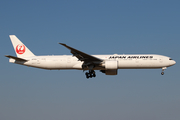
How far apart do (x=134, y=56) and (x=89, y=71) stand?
21.5ft

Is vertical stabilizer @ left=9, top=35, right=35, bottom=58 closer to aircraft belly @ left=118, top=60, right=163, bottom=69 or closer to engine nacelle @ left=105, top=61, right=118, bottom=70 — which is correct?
engine nacelle @ left=105, top=61, right=118, bottom=70

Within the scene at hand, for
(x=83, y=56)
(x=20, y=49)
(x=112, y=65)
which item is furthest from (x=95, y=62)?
(x=20, y=49)

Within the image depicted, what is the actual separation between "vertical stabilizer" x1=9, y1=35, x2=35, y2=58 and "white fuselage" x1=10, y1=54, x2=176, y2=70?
2.20 metres

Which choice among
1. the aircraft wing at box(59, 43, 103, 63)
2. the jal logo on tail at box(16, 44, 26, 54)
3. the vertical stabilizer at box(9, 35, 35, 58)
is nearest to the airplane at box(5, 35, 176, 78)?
the aircraft wing at box(59, 43, 103, 63)

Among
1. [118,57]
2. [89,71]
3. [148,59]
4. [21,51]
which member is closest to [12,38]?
[21,51]

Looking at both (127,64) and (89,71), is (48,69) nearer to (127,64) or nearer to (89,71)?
(89,71)

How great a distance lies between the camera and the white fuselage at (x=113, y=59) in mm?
40250

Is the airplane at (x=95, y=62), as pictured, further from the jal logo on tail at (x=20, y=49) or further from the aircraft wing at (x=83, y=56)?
the jal logo on tail at (x=20, y=49)

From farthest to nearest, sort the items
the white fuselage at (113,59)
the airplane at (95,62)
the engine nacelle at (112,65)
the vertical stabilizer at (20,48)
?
the vertical stabilizer at (20,48) < the white fuselage at (113,59) < the airplane at (95,62) < the engine nacelle at (112,65)

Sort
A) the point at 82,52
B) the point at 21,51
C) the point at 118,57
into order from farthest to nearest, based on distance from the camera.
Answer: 1. the point at 21,51
2. the point at 118,57
3. the point at 82,52

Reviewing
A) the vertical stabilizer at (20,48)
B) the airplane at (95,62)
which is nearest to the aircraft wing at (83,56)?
the airplane at (95,62)

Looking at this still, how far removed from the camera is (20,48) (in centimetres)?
4559

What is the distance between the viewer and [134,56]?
40625 millimetres

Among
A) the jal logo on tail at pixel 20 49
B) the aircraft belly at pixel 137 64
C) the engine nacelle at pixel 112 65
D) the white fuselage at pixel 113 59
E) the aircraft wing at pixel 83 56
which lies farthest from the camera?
the jal logo on tail at pixel 20 49
